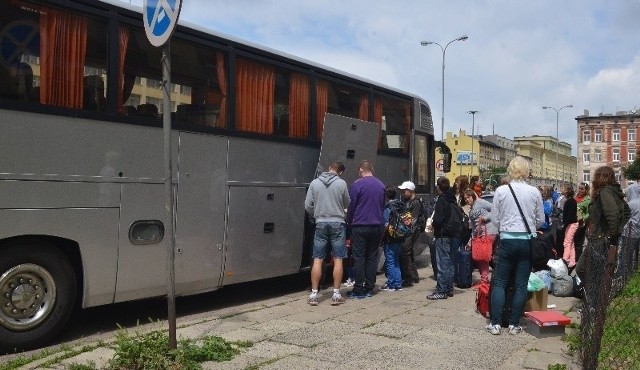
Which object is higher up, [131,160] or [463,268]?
[131,160]

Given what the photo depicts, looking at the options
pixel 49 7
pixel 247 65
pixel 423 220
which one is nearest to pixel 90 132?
pixel 49 7

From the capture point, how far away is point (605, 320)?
5.10 meters

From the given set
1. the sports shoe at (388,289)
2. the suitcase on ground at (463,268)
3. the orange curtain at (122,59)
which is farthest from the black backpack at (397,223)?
the orange curtain at (122,59)

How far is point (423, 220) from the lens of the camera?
33.3 ft

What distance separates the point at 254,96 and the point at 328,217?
1.93m

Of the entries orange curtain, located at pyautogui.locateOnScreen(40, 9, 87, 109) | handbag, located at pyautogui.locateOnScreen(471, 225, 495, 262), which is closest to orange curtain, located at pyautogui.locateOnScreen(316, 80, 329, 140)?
handbag, located at pyautogui.locateOnScreen(471, 225, 495, 262)

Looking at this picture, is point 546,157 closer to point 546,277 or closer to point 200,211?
point 546,277

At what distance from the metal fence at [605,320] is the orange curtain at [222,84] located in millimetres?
4501

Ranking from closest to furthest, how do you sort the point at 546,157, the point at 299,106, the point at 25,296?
1. the point at 25,296
2. the point at 299,106
3. the point at 546,157

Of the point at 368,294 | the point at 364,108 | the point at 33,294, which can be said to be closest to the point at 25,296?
the point at 33,294

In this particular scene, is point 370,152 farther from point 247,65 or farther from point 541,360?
point 541,360

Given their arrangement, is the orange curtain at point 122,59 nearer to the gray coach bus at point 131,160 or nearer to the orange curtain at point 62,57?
the gray coach bus at point 131,160

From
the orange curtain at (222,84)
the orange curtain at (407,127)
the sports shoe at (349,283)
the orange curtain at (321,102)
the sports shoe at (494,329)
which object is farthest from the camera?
the orange curtain at (407,127)

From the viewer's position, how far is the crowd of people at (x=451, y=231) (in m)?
6.66
